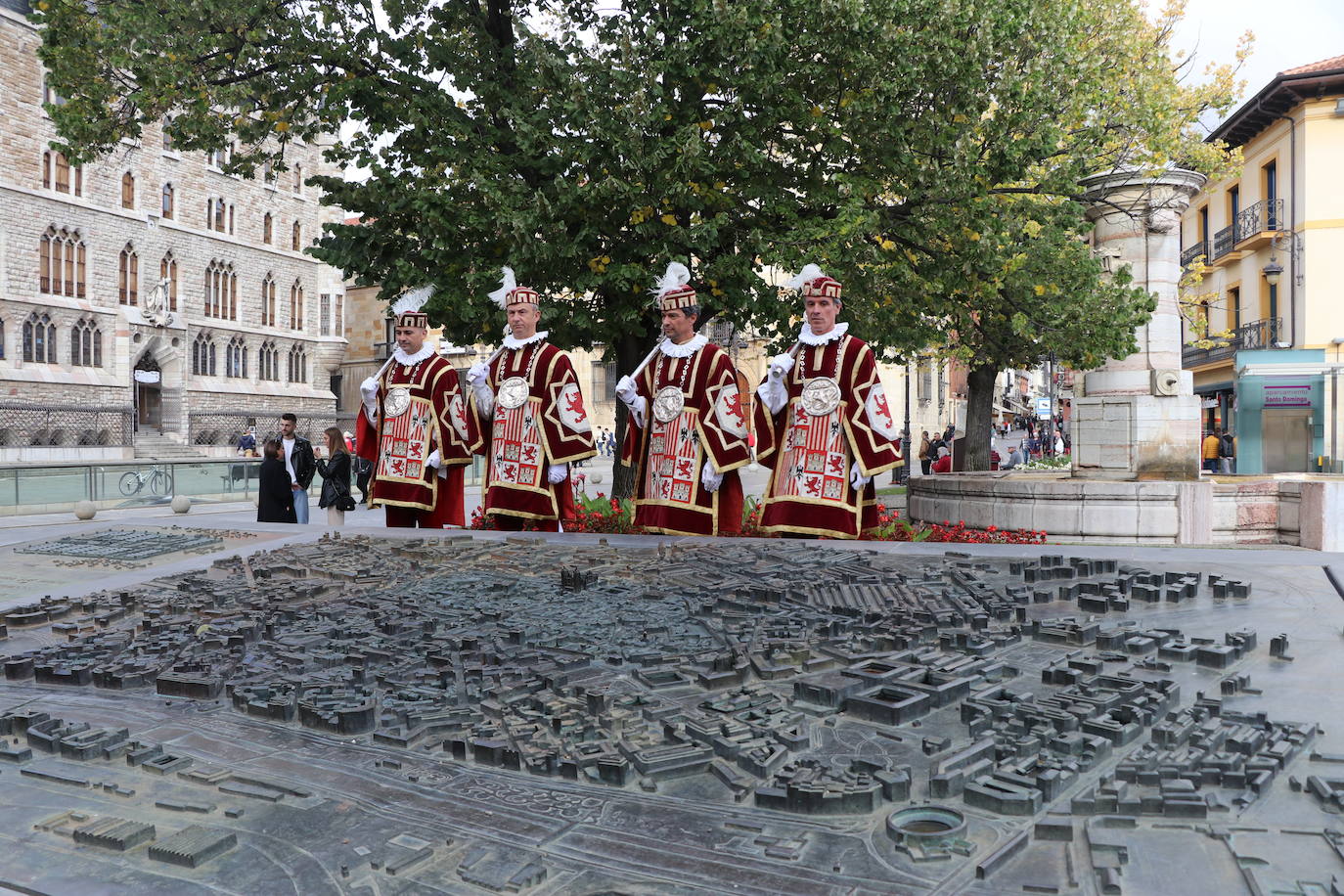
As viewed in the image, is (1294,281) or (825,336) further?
(1294,281)

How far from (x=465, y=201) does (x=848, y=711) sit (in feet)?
30.0

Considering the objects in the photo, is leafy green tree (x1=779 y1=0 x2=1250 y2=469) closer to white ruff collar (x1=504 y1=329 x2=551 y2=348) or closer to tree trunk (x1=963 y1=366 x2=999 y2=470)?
white ruff collar (x1=504 y1=329 x2=551 y2=348)

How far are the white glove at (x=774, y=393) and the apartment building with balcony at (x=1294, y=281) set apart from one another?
19.3m

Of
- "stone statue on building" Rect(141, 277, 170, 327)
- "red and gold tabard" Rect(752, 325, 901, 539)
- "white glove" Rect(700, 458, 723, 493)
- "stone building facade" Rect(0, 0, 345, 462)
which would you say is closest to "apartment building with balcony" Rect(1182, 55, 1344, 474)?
"red and gold tabard" Rect(752, 325, 901, 539)

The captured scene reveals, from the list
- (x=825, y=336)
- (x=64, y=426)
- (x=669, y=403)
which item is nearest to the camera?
(x=825, y=336)

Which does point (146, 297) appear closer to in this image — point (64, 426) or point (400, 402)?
point (64, 426)

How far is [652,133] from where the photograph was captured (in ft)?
35.2

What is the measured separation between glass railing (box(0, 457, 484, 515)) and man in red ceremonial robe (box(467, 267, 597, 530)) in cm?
1078

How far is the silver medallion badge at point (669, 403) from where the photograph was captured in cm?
795

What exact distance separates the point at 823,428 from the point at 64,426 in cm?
3681

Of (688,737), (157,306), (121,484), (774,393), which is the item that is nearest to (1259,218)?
(774,393)

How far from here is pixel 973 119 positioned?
11.2m

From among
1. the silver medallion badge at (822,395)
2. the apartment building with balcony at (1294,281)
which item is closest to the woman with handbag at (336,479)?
the silver medallion badge at (822,395)

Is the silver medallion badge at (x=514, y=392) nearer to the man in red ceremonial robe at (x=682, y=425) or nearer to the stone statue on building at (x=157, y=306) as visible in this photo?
the man in red ceremonial robe at (x=682, y=425)
